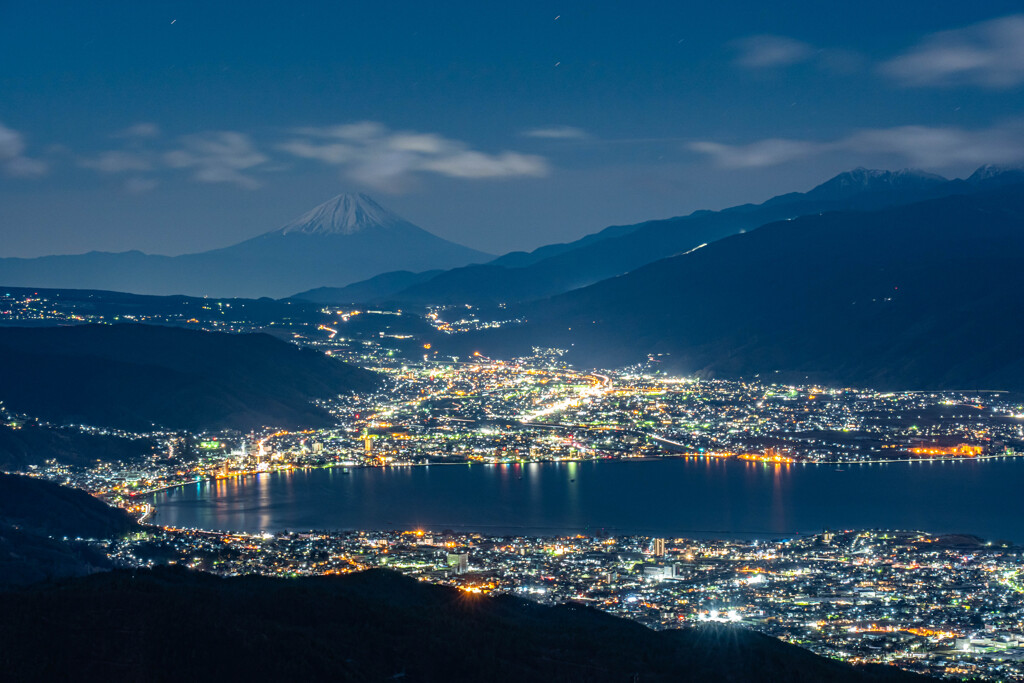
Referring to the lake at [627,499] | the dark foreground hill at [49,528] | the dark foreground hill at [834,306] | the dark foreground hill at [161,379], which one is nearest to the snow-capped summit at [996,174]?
the dark foreground hill at [834,306]

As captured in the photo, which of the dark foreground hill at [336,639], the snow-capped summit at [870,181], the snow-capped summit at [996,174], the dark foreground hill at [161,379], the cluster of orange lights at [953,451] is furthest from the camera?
the snow-capped summit at [870,181]

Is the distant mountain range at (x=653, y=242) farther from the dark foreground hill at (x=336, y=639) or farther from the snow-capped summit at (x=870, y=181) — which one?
the dark foreground hill at (x=336, y=639)

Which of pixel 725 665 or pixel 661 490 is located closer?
pixel 725 665

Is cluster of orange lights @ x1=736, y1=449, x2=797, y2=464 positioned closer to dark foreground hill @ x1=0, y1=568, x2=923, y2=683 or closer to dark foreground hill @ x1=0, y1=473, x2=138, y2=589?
dark foreground hill @ x1=0, y1=473, x2=138, y2=589

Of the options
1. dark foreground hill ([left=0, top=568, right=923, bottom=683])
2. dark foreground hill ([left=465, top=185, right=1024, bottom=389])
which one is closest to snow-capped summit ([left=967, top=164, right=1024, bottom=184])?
dark foreground hill ([left=465, top=185, right=1024, bottom=389])

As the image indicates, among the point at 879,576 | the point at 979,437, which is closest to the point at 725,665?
the point at 879,576

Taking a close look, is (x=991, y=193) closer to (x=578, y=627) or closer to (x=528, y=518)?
(x=528, y=518)
